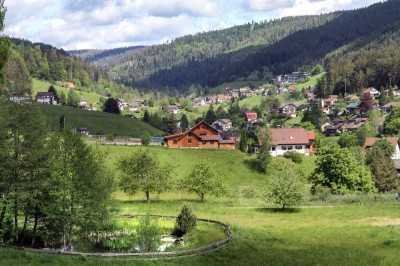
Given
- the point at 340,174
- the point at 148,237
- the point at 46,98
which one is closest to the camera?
the point at 148,237

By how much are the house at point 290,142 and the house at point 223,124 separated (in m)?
64.7

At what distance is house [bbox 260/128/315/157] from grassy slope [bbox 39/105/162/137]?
155ft

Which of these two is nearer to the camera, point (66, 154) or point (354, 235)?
point (66, 154)

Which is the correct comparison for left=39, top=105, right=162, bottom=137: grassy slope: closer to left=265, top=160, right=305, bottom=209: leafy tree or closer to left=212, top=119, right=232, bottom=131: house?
left=212, top=119, right=232, bottom=131: house

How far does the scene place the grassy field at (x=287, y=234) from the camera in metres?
32.9

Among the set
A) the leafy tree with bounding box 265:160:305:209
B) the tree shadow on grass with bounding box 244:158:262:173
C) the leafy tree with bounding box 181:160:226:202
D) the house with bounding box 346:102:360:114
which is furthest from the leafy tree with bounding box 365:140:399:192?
the house with bounding box 346:102:360:114

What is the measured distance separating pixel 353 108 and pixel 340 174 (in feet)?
386

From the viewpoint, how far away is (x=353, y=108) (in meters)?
178


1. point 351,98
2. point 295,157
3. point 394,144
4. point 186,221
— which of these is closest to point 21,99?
point 186,221

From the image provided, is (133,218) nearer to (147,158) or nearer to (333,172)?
(147,158)

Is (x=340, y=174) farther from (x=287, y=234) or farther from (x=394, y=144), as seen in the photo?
(x=394, y=144)

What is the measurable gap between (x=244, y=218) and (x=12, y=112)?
26.9 meters

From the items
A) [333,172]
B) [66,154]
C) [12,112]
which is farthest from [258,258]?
[333,172]

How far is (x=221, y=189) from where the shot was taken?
2537 inches
